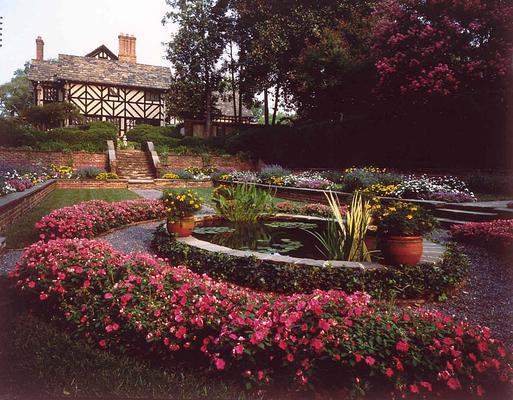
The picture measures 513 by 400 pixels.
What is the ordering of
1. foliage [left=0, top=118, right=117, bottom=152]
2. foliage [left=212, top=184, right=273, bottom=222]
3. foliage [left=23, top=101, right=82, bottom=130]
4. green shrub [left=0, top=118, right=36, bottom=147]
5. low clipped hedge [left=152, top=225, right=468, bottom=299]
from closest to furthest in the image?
low clipped hedge [left=152, top=225, right=468, bottom=299]
foliage [left=212, top=184, right=273, bottom=222]
green shrub [left=0, top=118, right=36, bottom=147]
foliage [left=0, top=118, right=117, bottom=152]
foliage [left=23, top=101, right=82, bottom=130]

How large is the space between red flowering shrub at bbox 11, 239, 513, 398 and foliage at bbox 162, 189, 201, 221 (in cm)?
252

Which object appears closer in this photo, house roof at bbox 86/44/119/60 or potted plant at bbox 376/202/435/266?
potted plant at bbox 376/202/435/266

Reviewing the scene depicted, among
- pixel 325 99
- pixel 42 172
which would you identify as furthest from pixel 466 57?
pixel 42 172

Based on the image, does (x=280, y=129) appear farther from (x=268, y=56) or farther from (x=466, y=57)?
(x=466, y=57)

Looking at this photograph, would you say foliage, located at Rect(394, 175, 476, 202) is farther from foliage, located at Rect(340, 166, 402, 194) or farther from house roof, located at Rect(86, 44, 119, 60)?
house roof, located at Rect(86, 44, 119, 60)

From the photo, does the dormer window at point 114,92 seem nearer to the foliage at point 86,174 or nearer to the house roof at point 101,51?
the house roof at point 101,51

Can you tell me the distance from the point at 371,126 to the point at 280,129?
7.68m

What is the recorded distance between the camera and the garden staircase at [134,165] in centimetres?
2303

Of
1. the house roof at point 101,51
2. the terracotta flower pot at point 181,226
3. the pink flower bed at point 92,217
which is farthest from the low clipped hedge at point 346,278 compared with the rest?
the house roof at point 101,51

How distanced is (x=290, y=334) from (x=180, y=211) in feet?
13.2

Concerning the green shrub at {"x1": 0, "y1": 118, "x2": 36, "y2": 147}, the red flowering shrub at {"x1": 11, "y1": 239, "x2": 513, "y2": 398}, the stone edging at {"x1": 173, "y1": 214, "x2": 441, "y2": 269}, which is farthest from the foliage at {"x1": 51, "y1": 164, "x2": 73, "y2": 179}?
the red flowering shrub at {"x1": 11, "y1": 239, "x2": 513, "y2": 398}

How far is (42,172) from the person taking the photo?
18.7 meters

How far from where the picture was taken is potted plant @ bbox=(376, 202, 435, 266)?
15.7ft

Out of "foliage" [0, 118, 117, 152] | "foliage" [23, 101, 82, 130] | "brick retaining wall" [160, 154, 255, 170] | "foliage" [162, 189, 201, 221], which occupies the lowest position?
"foliage" [162, 189, 201, 221]
